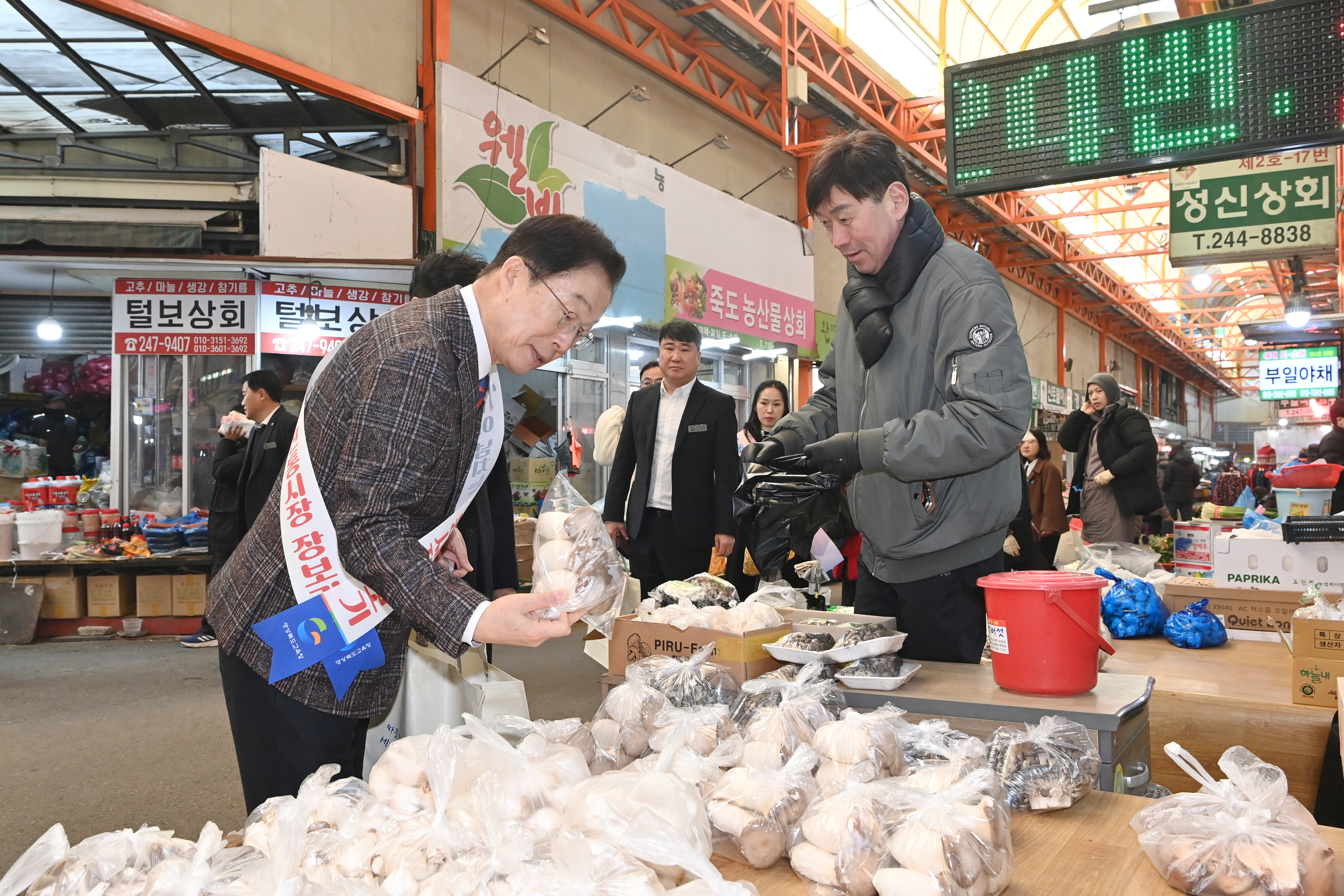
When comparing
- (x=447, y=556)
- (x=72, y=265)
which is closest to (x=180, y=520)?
(x=72, y=265)

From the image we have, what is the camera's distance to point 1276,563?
3.24m

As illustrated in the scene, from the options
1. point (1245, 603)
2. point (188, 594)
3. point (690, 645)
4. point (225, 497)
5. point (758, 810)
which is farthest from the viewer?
point (188, 594)

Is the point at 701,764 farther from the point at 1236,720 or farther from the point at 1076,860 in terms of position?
the point at 1236,720

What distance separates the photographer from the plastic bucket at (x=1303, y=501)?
4086mm

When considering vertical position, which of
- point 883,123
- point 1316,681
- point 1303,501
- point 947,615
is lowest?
point 1316,681

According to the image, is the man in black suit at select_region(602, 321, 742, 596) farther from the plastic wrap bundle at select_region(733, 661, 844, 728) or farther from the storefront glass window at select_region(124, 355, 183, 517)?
the storefront glass window at select_region(124, 355, 183, 517)

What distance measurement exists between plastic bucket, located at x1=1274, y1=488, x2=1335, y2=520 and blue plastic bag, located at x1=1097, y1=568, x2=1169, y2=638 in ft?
4.16

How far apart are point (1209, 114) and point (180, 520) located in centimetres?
712

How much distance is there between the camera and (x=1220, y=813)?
3.63 feet

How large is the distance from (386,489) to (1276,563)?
3.25 meters

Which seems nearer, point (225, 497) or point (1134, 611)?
point (1134, 611)

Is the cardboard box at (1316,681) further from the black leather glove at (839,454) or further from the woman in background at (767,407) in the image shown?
the woman in background at (767,407)

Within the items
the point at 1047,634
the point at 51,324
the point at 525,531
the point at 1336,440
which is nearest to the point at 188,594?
the point at 525,531

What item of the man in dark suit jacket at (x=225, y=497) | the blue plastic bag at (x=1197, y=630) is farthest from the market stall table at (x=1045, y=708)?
the man in dark suit jacket at (x=225, y=497)
